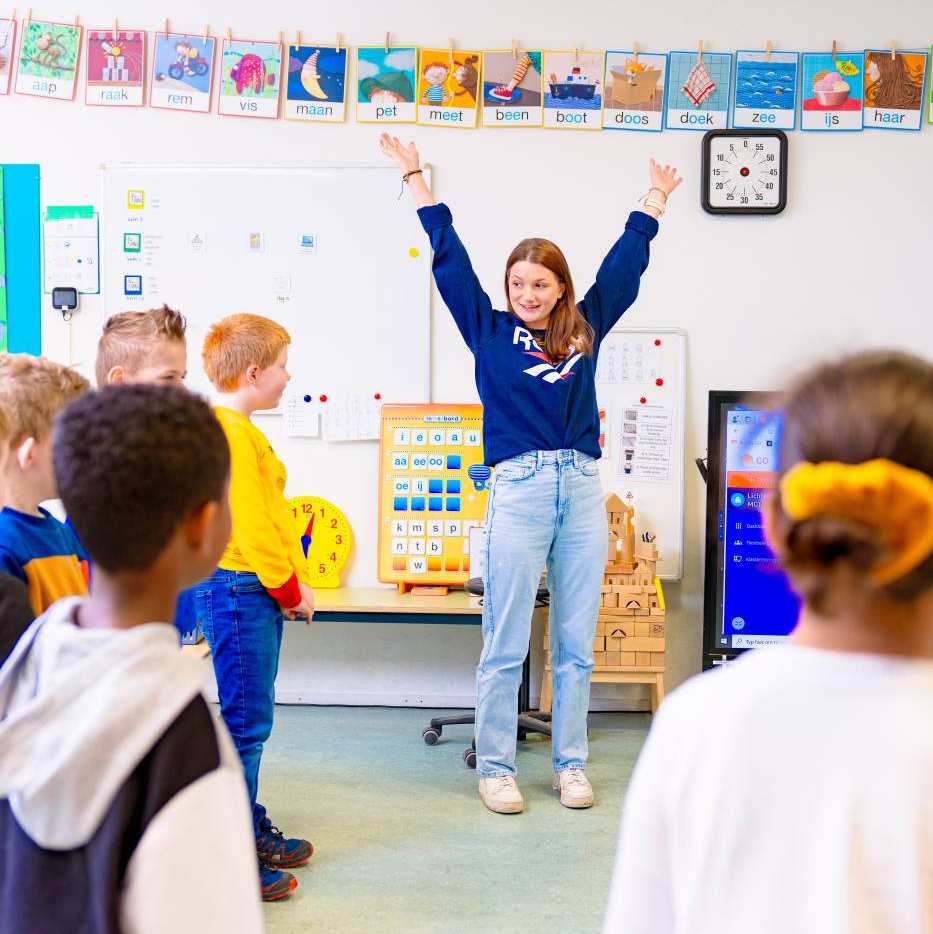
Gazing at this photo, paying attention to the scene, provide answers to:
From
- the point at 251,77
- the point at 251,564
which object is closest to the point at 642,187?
the point at 251,77

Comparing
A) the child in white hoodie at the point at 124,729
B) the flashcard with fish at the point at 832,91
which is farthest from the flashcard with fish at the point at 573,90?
the child in white hoodie at the point at 124,729

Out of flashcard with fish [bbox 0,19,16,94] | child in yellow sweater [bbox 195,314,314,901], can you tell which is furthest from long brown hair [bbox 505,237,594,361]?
flashcard with fish [bbox 0,19,16,94]

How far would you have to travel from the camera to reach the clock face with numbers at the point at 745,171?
12.7ft

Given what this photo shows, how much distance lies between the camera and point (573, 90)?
12.8 ft

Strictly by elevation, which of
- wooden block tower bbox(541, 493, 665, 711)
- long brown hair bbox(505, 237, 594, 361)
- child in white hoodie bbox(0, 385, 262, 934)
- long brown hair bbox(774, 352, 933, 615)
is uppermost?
→ long brown hair bbox(505, 237, 594, 361)

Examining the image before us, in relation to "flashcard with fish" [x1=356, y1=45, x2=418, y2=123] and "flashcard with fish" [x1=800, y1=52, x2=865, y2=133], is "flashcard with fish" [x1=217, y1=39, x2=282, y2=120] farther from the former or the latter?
"flashcard with fish" [x1=800, y1=52, x2=865, y2=133]

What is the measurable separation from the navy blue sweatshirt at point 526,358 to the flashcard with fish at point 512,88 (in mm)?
1113

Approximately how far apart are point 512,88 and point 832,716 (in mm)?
3431

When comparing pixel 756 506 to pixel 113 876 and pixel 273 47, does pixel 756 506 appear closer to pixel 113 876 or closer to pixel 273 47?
pixel 273 47

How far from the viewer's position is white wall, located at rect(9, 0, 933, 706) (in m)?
3.88

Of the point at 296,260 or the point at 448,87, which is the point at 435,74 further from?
the point at 296,260

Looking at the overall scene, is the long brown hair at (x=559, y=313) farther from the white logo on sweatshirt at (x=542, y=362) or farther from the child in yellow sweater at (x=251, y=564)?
the child in yellow sweater at (x=251, y=564)

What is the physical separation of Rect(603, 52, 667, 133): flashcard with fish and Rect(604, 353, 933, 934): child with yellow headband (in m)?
3.27

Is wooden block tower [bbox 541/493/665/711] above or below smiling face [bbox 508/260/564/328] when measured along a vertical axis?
below
